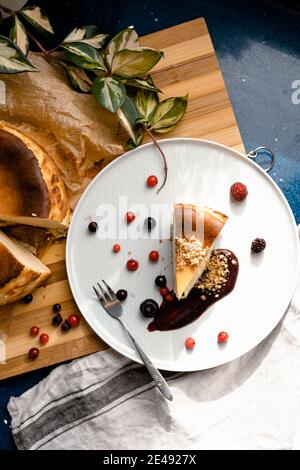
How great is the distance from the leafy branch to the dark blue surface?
313 millimetres

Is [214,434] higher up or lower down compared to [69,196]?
lower down

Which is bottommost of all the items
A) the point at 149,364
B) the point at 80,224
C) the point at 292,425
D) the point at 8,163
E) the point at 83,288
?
the point at 292,425

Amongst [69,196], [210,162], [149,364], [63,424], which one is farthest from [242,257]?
[63,424]

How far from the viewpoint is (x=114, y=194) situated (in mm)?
3195

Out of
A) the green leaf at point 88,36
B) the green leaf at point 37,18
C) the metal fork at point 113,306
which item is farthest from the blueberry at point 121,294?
the green leaf at point 37,18

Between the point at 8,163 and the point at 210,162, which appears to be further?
the point at 210,162

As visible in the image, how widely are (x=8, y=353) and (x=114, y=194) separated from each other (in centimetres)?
96

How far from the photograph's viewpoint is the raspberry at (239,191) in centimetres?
309

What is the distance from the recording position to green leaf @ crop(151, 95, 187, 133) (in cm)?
313

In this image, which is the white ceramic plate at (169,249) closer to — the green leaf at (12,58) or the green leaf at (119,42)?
the green leaf at (119,42)

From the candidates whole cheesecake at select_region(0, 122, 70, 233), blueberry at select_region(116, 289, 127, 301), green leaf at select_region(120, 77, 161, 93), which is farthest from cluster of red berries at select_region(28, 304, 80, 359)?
green leaf at select_region(120, 77, 161, 93)

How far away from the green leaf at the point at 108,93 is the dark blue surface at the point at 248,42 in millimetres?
523

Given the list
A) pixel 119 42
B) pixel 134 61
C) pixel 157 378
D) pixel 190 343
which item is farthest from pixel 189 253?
pixel 119 42

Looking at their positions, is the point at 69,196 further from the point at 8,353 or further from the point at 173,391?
the point at 173,391
